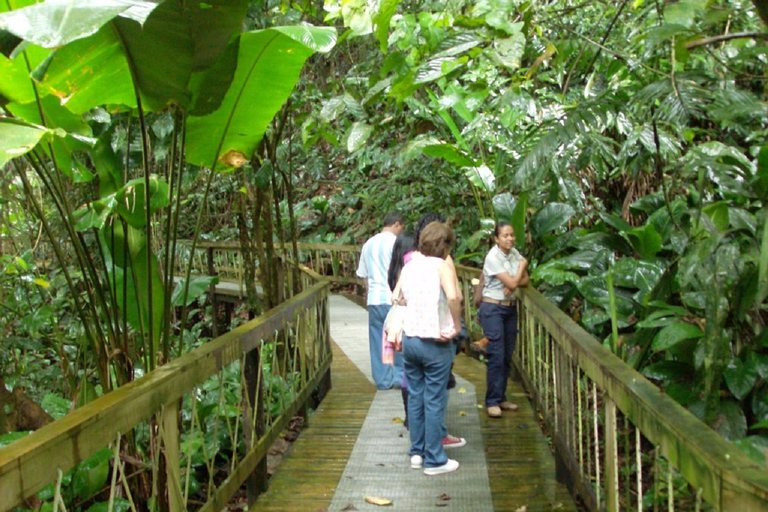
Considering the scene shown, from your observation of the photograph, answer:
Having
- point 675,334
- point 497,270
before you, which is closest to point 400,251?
point 497,270

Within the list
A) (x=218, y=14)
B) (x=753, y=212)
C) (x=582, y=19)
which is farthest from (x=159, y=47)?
(x=582, y=19)

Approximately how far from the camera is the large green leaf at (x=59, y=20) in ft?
7.17

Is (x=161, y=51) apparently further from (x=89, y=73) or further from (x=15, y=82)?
(x=15, y=82)

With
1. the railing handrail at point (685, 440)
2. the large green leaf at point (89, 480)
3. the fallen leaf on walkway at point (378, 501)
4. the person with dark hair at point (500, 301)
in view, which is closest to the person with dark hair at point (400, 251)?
the person with dark hair at point (500, 301)

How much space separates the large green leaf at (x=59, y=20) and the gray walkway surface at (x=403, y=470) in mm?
2898

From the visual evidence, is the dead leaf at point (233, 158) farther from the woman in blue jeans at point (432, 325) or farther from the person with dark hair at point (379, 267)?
the person with dark hair at point (379, 267)

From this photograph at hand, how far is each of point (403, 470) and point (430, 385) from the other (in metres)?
0.59

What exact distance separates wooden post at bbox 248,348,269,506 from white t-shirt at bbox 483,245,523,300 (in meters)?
1.93

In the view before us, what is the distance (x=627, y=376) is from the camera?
2895 mm

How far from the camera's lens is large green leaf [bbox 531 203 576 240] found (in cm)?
677

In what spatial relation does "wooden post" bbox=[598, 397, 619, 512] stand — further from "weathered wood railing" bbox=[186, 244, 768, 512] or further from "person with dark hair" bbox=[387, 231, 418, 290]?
"person with dark hair" bbox=[387, 231, 418, 290]

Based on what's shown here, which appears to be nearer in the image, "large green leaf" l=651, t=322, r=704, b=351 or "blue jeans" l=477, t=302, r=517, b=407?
"large green leaf" l=651, t=322, r=704, b=351

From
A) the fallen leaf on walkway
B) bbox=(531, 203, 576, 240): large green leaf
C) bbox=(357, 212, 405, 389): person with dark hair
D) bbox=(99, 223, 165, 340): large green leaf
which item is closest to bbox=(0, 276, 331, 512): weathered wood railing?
bbox=(99, 223, 165, 340): large green leaf

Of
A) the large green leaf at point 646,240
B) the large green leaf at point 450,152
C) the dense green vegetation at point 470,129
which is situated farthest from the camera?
the large green leaf at point 450,152
